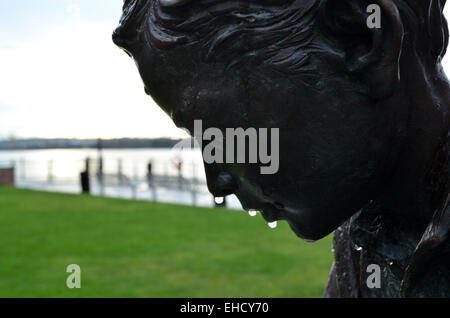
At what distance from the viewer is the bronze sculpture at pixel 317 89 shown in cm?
129

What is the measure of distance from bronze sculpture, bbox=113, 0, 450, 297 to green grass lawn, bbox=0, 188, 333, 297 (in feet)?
16.3

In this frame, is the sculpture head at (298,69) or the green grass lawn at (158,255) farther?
the green grass lawn at (158,255)

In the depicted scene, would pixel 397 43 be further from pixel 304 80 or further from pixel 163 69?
pixel 163 69

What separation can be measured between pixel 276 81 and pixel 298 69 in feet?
0.19

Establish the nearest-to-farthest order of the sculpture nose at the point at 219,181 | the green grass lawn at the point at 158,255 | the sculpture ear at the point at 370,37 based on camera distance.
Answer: the sculpture ear at the point at 370,37 < the sculpture nose at the point at 219,181 < the green grass lawn at the point at 158,255

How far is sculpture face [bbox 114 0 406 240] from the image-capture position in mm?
1294

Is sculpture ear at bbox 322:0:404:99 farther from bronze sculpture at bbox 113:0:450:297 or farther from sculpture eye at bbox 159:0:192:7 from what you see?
sculpture eye at bbox 159:0:192:7

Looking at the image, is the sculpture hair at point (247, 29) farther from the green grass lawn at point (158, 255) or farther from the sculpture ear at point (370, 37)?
the green grass lawn at point (158, 255)

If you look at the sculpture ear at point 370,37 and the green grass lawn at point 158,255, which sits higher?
the sculpture ear at point 370,37

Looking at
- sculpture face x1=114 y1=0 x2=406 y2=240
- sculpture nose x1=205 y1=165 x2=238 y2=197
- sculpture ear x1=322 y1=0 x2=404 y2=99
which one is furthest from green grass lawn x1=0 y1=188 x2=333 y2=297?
sculpture ear x1=322 y1=0 x2=404 y2=99
